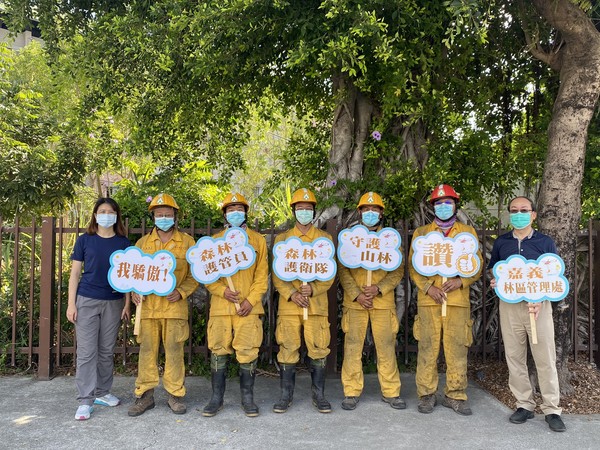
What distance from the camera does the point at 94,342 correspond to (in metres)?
4.48

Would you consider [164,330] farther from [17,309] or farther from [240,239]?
[17,309]

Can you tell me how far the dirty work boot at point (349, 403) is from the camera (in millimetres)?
4578

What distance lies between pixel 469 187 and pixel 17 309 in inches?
229

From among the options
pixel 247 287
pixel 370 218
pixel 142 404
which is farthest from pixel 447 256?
pixel 142 404

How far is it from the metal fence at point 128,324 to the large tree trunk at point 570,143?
2.88ft

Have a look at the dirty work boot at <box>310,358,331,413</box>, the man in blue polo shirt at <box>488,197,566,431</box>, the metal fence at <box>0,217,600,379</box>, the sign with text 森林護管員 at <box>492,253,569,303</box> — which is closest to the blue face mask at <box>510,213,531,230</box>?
the man in blue polo shirt at <box>488,197,566,431</box>

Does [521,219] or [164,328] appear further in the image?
[164,328]

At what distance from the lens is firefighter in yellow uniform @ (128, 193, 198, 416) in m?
4.45

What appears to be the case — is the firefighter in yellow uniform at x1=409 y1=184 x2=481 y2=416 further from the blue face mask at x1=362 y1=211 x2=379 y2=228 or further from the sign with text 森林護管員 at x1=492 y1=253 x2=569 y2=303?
the blue face mask at x1=362 y1=211 x2=379 y2=228

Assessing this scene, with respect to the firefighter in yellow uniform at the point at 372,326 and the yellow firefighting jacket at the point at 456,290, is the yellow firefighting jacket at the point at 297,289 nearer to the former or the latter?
the firefighter in yellow uniform at the point at 372,326

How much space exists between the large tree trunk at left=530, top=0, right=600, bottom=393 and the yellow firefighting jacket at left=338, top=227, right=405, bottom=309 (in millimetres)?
1593

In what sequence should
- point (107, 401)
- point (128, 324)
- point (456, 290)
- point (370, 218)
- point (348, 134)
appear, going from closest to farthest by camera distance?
point (456, 290)
point (107, 401)
point (370, 218)
point (128, 324)
point (348, 134)

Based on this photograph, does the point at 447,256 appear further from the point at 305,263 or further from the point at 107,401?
the point at 107,401

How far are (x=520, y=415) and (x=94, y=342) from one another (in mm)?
3795
